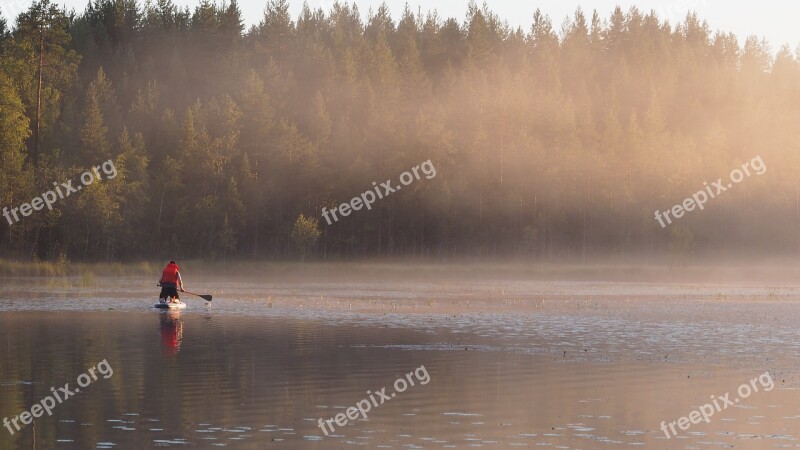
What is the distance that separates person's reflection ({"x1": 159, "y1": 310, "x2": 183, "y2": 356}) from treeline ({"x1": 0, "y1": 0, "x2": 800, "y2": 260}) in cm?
5178

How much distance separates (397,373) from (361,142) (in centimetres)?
10102

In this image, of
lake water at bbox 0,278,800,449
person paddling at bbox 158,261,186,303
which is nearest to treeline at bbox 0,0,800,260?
person paddling at bbox 158,261,186,303

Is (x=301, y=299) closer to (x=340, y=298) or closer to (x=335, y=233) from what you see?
(x=340, y=298)

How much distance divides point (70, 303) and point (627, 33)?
156 m

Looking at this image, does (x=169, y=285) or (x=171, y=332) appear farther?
(x=169, y=285)

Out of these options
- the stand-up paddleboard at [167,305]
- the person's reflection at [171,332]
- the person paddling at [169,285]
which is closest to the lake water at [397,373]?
the person's reflection at [171,332]

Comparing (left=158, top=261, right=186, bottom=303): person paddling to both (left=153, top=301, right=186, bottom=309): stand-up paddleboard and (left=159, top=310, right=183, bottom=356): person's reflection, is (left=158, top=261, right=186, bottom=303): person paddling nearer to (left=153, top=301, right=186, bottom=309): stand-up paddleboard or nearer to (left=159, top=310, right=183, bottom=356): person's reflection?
(left=153, top=301, right=186, bottom=309): stand-up paddleboard

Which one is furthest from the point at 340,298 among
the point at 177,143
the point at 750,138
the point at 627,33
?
the point at 627,33

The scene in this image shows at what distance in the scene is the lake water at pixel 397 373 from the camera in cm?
1959

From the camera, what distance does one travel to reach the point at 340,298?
195ft

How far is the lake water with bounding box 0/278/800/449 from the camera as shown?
1959cm

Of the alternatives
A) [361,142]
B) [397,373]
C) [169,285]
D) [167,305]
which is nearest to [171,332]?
[167,305]

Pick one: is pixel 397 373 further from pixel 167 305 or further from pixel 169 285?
pixel 169 285

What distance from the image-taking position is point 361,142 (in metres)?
127
